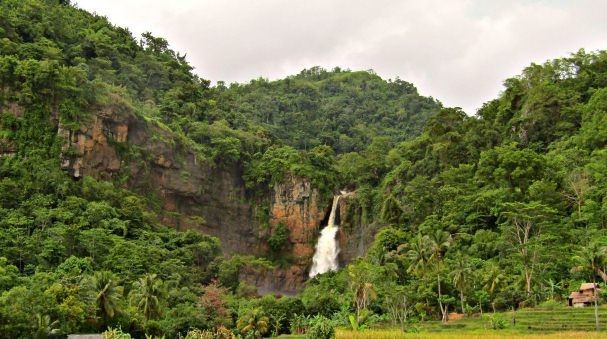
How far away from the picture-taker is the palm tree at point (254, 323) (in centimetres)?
5519

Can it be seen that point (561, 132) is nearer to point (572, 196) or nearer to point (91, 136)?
point (572, 196)

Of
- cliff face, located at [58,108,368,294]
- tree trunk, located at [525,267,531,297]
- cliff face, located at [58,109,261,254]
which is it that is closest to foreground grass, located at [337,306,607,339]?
tree trunk, located at [525,267,531,297]

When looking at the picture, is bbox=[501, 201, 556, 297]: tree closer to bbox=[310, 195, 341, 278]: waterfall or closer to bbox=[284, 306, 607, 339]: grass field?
bbox=[284, 306, 607, 339]: grass field

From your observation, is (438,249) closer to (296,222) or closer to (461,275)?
(461,275)

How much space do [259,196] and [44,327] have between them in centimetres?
4482

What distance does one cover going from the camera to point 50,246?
56.2m

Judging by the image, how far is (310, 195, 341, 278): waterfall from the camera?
78438 mm

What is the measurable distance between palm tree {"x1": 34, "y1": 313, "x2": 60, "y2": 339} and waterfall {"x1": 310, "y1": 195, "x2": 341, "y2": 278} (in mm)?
40321

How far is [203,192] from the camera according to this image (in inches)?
3105

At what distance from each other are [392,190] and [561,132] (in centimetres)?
1936

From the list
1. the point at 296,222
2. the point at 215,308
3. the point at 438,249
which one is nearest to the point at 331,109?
the point at 296,222

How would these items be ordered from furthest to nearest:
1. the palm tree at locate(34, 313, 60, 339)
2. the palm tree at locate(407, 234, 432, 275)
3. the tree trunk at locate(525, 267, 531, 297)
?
1. the palm tree at locate(407, 234, 432, 275)
2. the tree trunk at locate(525, 267, 531, 297)
3. the palm tree at locate(34, 313, 60, 339)

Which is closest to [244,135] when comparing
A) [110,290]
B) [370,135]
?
[370,135]

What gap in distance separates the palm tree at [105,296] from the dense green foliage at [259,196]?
0.10m
